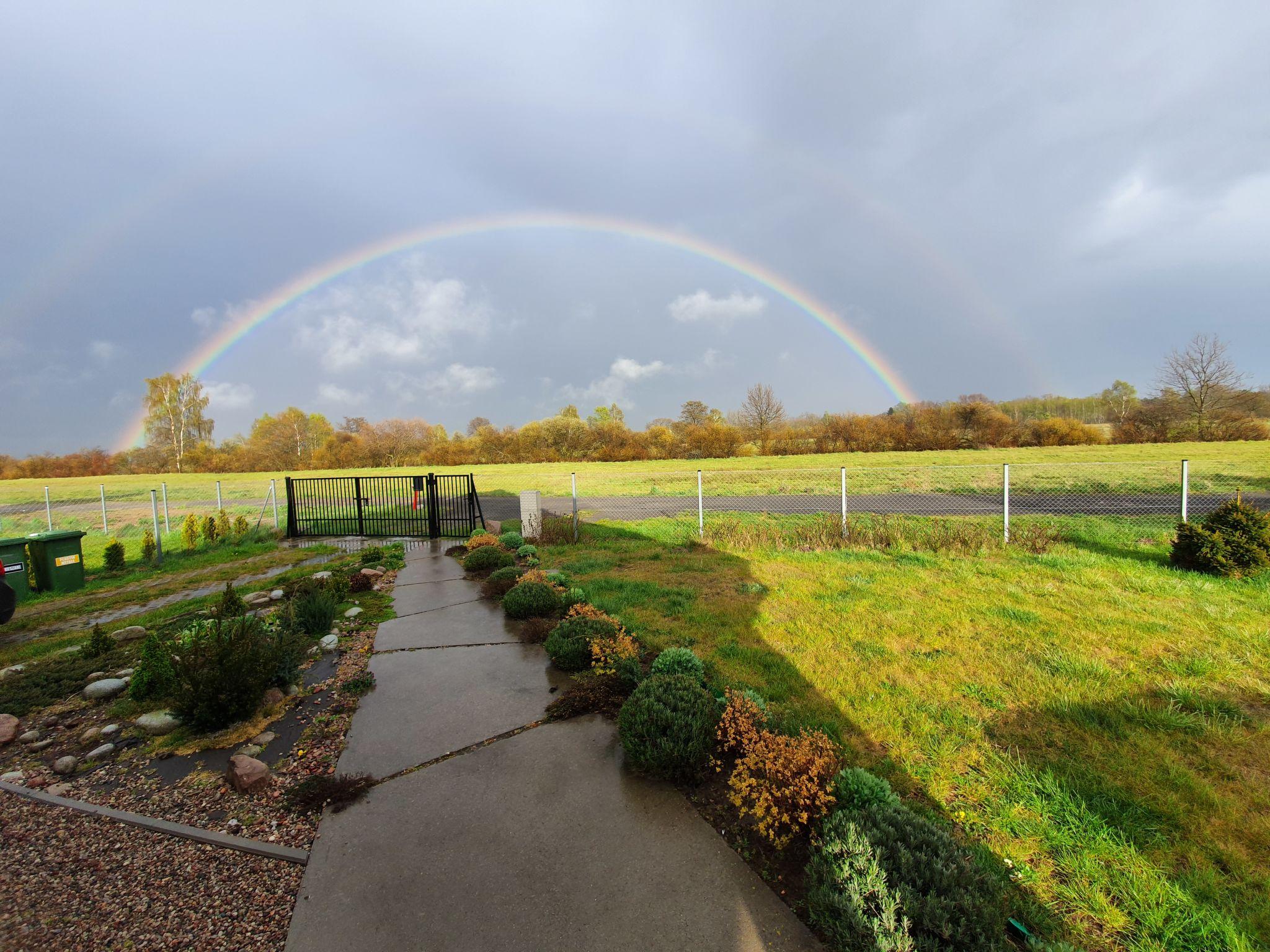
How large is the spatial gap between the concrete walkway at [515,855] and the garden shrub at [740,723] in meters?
0.43

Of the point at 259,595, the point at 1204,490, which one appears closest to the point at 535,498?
the point at 259,595

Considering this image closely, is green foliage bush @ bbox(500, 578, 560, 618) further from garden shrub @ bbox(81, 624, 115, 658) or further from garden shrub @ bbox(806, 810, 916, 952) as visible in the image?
garden shrub @ bbox(806, 810, 916, 952)

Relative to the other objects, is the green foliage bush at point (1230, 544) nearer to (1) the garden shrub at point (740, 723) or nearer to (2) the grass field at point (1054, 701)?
(2) the grass field at point (1054, 701)

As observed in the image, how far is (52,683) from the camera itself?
4297 mm

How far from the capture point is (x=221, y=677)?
347cm

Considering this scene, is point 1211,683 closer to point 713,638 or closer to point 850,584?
point 850,584

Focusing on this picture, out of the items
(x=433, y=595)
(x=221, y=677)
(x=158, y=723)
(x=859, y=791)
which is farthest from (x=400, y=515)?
(x=859, y=791)

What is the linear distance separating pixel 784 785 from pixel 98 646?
653cm

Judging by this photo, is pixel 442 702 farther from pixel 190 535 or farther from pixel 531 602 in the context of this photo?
pixel 190 535

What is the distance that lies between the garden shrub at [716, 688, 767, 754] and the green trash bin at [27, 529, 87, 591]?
11421 mm

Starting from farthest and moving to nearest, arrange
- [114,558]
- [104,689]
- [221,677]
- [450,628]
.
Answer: [114,558], [450,628], [104,689], [221,677]

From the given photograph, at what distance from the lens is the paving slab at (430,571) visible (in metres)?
7.77

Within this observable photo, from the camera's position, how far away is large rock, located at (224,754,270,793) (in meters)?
2.79

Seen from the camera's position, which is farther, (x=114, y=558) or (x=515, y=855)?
(x=114, y=558)
